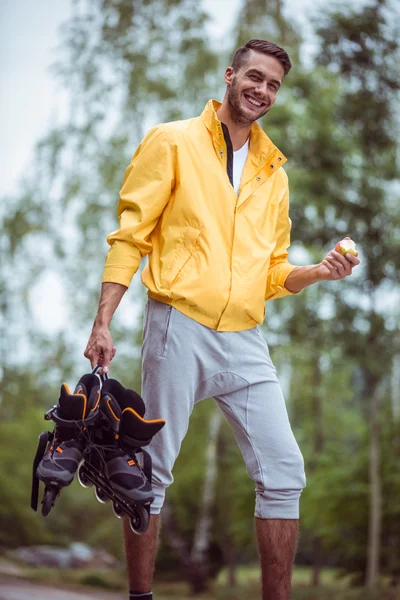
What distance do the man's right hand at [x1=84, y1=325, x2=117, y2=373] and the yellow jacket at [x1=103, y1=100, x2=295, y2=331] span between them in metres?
0.14

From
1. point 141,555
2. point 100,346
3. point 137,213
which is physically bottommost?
point 141,555

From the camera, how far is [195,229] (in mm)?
1954

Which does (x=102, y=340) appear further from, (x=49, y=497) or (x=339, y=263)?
(x=339, y=263)

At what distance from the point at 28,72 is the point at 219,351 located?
734 cm

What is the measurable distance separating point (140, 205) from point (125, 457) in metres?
0.62

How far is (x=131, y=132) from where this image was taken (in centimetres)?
810

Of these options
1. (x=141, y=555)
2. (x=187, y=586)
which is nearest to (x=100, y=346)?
→ (x=141, y=555)

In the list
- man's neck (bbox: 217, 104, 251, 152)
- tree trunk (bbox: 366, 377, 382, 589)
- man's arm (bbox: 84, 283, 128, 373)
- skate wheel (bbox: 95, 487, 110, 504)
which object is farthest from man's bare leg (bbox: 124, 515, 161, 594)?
tree trunk (bbox: 366, 377, 382, 589)

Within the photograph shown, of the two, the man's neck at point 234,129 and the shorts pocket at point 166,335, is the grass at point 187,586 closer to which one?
the shorts pocket at point 166,335

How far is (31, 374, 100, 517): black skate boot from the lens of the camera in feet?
5.59

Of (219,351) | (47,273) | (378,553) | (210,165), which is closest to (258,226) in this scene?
(210,165)

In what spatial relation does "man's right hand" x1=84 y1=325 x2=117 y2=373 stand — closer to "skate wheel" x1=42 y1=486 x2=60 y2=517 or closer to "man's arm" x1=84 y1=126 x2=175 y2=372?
"man's arm" x1=84 y1=126 x2=175 y2=372

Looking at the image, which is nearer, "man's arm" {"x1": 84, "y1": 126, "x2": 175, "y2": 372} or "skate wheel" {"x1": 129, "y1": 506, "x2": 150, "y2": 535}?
"skate wheel" {"x1": 129, "y1": 506, "x2": 150, "y2": 535}

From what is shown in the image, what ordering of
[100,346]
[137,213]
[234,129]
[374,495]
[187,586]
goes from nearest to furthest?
[100,346], [137,213], [234,129], [374,495], [187,586]
